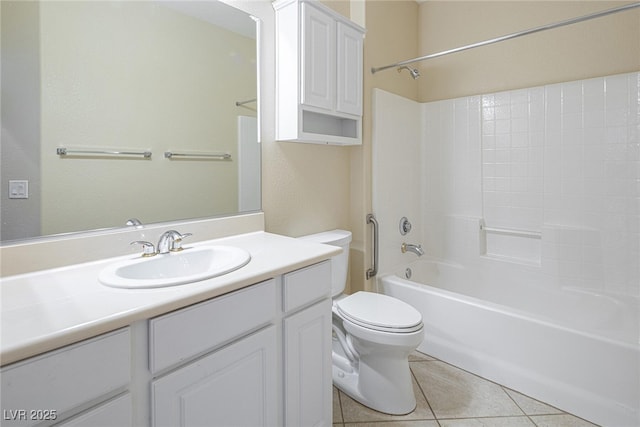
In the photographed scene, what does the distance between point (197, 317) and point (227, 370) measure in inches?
8.3

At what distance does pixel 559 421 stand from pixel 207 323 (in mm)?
1714

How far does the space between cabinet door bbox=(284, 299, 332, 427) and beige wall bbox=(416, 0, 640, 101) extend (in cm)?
225

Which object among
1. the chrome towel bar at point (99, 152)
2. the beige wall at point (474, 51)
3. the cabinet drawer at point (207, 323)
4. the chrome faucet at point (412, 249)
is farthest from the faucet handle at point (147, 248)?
the chrome faucet at point (412, 249)

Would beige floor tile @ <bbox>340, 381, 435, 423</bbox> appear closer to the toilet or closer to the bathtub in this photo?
the toilet

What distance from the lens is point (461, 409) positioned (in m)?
1.68

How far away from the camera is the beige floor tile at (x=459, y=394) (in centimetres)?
166

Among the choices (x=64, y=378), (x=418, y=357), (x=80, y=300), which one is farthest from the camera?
(x=418, y=357)

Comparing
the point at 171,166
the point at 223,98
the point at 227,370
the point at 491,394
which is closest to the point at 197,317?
the point at 227,370

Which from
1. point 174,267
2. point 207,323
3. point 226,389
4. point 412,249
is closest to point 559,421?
point 412,249

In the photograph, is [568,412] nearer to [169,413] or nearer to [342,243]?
[342,243]

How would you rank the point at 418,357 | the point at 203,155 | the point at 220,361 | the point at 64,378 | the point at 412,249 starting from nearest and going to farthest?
1. the point at 64,378
2. the point at 220,361
3. the point at 203,155
4. the point at 418,357
5. the point at 412,249

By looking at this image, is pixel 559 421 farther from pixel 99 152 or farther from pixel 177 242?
pixel 99 152

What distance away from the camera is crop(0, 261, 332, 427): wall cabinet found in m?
0.68

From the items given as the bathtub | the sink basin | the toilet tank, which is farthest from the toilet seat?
the sink basin
